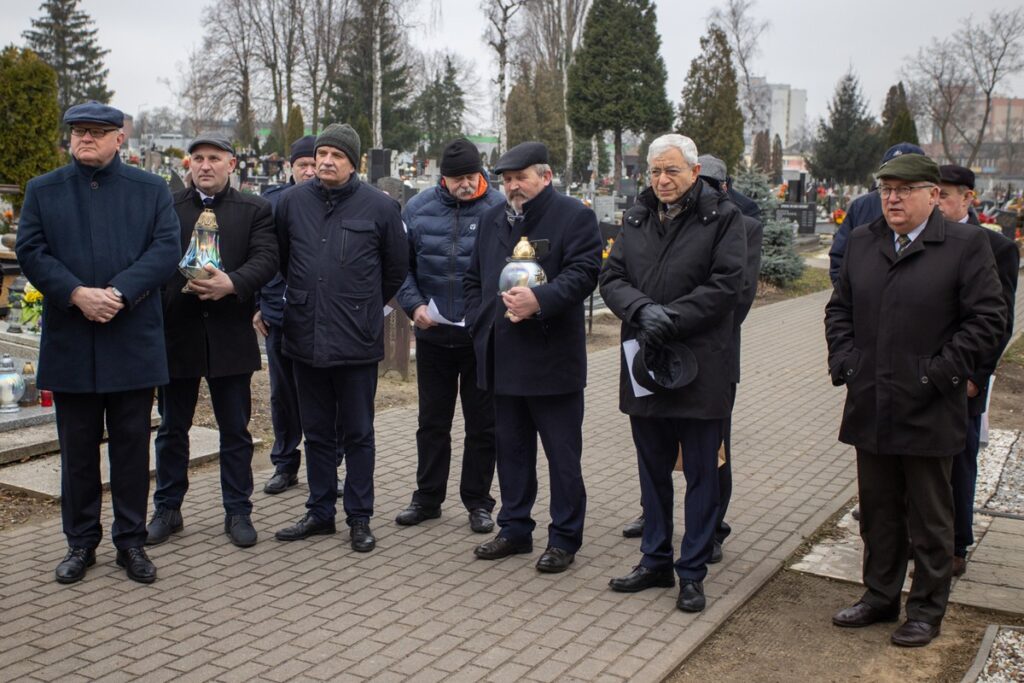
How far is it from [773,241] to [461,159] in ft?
47.4

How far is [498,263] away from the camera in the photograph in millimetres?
5496

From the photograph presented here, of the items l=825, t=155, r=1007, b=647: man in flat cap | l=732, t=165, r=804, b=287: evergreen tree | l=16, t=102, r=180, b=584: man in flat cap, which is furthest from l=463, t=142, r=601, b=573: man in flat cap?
l=732, t=165, r=804, b=287: evergreen tree

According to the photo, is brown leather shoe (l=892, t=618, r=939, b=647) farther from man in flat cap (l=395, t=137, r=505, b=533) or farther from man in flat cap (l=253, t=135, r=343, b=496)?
man in flat cap (l=253, t=135, r=343, b=496)

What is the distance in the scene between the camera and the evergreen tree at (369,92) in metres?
49.6

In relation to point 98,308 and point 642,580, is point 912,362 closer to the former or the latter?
point 642,580

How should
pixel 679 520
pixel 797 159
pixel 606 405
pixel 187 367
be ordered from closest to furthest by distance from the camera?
pixel 187 367 → pixel 679 520 → pixel 606 405 → pixel 797 159

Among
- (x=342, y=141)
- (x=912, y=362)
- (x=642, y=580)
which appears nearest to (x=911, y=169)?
(x=912, y=362)

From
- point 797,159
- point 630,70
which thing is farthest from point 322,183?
point 797,159

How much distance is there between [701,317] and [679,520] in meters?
1.91

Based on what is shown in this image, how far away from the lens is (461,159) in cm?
582

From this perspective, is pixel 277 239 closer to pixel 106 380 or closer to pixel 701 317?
pixel 106 380

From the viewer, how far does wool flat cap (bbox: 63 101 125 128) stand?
16.3ft

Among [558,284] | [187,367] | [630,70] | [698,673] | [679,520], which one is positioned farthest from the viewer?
[630,70]

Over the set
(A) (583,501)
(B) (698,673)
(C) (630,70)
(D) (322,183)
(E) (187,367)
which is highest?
→ (C) (630,70)
